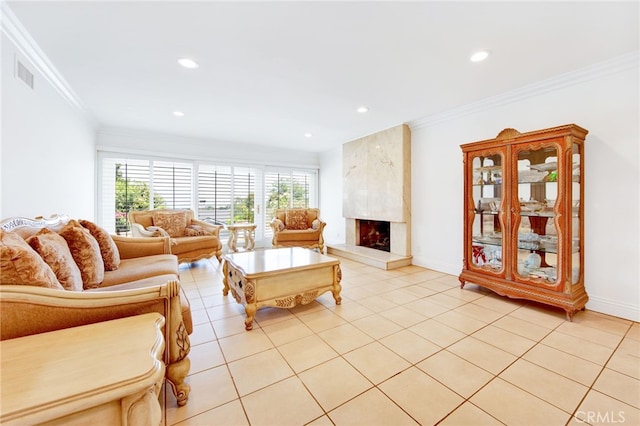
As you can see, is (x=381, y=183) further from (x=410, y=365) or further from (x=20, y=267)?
(x=20, y=267)

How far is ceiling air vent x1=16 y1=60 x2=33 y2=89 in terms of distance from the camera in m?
2.05

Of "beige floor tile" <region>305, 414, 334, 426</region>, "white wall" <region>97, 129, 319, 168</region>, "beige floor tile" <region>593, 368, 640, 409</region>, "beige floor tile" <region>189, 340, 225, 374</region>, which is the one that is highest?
"white wall" <region>97, 129, 319, 168</region>

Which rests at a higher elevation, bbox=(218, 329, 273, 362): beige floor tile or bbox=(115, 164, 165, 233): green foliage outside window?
bbox=(115, 164, 165, 233): green foliage outside window

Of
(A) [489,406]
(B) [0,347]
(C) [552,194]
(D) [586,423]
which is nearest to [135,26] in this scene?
(B) [0,347]

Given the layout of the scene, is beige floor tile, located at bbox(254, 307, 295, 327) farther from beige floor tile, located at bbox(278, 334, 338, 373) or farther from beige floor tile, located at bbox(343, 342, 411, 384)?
beige floor tile, located at bbox(343, 342, 411, 384)

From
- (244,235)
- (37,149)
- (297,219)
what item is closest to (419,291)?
(297,219)

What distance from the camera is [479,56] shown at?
2297 millimetres

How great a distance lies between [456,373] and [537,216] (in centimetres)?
197

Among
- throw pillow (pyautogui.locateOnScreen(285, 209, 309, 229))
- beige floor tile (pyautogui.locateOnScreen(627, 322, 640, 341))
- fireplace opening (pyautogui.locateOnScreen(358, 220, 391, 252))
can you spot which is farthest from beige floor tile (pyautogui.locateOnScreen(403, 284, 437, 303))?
throw pillow (pyautogui.locateOnScreen(285, 209, 309, 229))

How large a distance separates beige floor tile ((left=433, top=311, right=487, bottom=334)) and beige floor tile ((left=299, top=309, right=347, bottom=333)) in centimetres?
91

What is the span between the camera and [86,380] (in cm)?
72

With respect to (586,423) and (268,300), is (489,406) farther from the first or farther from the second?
(268,300)

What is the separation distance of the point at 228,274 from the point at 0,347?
1.98m

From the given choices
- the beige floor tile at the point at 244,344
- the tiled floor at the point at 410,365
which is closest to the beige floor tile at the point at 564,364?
the tiled floor at the point at 410,365
